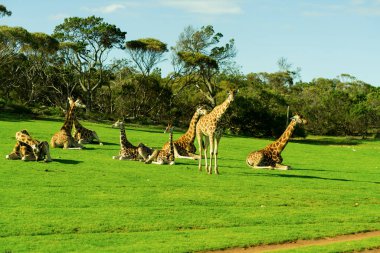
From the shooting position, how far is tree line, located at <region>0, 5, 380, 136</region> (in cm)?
5112

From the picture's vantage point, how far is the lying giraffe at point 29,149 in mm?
18220

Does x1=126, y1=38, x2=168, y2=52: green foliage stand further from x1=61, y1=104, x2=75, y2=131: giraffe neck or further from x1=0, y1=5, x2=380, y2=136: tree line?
x1=61, y1=104, x2=75, y2=131: giraffe neck

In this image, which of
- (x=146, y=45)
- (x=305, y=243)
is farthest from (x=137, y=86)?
(x=305, y=243)

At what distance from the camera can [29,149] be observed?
18719mm

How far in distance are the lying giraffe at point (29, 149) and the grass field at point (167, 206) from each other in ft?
1.33

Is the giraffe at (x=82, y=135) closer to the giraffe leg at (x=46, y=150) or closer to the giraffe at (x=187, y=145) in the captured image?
the giraffe at (x=187, y=145)

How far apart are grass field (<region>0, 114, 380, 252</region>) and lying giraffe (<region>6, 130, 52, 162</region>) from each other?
16.0 inches

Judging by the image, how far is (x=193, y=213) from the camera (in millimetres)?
12359

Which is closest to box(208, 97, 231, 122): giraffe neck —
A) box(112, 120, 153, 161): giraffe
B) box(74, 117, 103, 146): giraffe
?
box(112, 120, 153, 161): giraffe

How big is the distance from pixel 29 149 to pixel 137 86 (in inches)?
1403

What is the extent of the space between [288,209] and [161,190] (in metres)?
3.31

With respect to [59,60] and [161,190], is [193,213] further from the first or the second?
[59,60]

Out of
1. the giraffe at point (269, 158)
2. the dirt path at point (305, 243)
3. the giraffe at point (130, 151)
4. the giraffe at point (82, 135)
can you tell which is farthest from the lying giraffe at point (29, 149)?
the dirt path at point (305, 243)

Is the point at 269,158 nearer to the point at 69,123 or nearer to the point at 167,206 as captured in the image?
the point at 69,123
